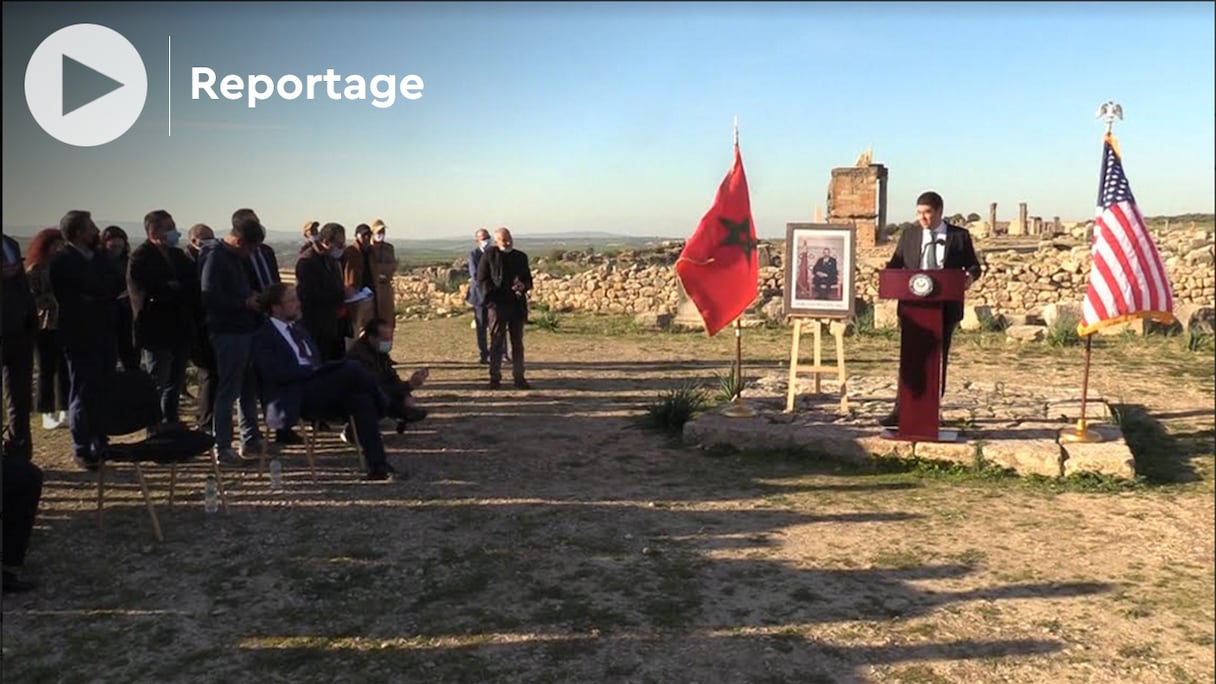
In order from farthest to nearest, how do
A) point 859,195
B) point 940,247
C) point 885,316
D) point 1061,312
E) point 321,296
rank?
1. point 859,195
2. point 885,316
3. point 1061,312
4. point 321,296
5. point 940,247

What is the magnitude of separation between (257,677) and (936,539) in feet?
11.7

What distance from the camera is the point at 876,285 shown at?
16875 millimetres

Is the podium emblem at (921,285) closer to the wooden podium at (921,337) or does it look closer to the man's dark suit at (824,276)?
the wooden podium at (921,337)

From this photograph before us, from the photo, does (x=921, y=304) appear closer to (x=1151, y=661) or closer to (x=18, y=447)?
(x=1151, y=661)

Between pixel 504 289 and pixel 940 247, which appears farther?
pixel 504 289

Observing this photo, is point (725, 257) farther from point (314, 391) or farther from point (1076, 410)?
point (314, 391)

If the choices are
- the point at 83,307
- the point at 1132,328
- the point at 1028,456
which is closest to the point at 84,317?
the point at 83,307

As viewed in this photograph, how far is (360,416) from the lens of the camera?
6242mm

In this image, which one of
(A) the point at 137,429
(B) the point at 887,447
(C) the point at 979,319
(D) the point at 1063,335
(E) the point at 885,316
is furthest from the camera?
(E) the point at 885,316

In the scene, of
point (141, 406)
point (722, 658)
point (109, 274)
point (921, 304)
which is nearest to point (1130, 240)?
point (921, 304)

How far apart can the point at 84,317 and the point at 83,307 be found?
7 centimetres

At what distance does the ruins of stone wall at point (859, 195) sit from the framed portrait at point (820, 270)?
9.03 meters

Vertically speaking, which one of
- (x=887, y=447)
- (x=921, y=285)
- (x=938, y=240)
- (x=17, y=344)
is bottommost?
(x=887, y=447)

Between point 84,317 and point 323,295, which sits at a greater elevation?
point 323,295
